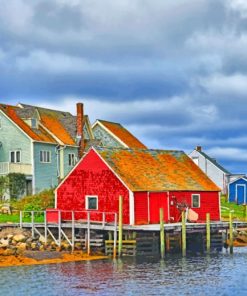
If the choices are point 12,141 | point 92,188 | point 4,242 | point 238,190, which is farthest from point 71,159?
point 4,242

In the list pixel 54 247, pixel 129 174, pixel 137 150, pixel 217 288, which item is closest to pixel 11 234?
pixel 54 247

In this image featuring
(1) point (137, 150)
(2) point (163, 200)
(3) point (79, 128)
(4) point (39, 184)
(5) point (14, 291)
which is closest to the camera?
(5) point (14, 291)

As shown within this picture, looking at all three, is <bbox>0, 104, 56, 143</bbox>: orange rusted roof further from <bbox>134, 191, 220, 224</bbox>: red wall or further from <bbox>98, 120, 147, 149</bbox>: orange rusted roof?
<bbox>134, 191, 220, 224</bbox>: red wall

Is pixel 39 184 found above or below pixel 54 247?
above

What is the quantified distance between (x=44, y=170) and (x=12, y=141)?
13.8ft

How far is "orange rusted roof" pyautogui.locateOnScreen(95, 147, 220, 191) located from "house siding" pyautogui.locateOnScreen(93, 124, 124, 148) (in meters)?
21.8

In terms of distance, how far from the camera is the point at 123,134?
8300 centimetres

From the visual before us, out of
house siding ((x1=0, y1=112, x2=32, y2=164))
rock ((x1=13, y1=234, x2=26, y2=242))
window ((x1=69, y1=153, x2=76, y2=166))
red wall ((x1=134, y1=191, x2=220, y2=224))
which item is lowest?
rock ((x1=13, y1=234, x2=26, y2=242))

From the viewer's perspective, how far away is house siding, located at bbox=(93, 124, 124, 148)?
80.5 metres

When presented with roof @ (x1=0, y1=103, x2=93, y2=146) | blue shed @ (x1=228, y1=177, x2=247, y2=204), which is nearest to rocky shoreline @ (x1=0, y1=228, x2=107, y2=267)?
roof @ (x1=0, y1=103, x2=93, y2=146)

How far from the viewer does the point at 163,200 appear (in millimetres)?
51438

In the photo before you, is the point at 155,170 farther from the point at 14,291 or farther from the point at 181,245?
the point at 14,291

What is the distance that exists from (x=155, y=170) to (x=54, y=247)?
10.7m

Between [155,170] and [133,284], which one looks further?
[155,170]
